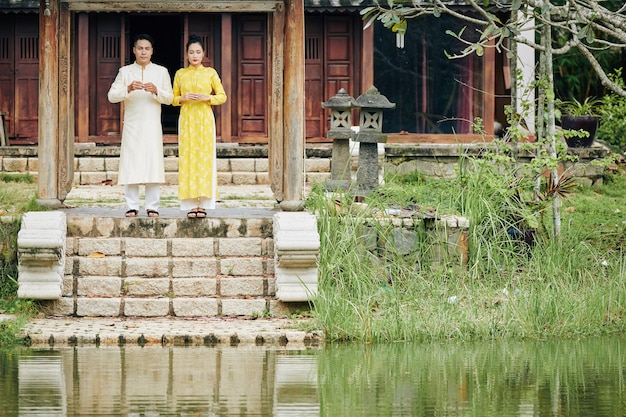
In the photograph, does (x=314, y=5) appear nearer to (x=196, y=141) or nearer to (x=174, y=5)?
(x=174, y=5)

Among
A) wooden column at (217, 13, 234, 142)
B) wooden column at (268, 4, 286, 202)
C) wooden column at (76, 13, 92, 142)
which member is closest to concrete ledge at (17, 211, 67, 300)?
wooden column at (268, 4, 286, 202)

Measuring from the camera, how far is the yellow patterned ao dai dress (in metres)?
11.5

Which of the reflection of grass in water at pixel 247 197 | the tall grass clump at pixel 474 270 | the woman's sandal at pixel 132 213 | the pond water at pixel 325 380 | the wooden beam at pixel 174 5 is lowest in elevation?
the pond water at pixel 325 380

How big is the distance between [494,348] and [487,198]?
2.88 meters

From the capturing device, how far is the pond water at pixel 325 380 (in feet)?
23.5

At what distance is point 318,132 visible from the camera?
19.1m

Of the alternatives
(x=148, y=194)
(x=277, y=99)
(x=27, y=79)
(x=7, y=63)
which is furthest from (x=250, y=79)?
(x=148, y=194)

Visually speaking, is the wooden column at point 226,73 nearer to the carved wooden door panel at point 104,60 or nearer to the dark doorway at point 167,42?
the carved wooden door panel at point 104,60

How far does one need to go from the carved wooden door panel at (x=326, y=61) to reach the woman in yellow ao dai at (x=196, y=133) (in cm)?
752

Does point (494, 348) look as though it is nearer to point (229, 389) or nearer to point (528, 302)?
point (528, 302)

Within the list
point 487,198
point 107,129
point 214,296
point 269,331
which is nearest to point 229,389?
point 269,331

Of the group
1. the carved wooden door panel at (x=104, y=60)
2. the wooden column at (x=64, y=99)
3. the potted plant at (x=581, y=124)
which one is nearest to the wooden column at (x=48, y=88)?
the wooden column at (x=64, y=99)

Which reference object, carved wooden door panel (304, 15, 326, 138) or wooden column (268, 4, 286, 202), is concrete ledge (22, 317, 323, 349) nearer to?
wooden column (268, 4, 286, 202)

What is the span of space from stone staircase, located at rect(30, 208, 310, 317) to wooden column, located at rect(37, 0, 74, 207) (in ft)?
1.28
